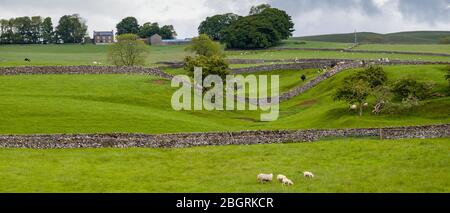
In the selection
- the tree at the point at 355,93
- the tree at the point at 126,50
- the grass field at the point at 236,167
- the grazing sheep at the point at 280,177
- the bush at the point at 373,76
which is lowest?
the grass field at the point at 236,167

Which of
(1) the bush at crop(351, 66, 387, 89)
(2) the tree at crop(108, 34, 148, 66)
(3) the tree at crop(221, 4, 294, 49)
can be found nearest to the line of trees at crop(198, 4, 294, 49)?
(3) the tree at crop(221, 4, 294, 49)

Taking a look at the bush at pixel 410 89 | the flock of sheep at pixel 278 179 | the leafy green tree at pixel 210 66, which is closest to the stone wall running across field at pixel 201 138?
the flock of sheep at pixel 278 179

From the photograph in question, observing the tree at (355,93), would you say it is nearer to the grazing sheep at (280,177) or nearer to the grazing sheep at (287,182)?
the grazing sheep at (280,177)

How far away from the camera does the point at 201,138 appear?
5616 centimetres

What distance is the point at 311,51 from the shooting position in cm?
17788

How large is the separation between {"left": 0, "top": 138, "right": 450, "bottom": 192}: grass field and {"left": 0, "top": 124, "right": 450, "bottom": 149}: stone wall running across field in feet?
4.27

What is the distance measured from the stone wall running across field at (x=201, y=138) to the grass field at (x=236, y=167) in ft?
4.27

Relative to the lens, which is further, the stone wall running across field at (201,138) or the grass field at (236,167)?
the stone wall running across field at (201,138)

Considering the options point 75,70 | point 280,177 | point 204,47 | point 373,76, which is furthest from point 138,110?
point 204,47

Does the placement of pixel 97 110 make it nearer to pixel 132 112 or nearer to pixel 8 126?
pixel 132 112

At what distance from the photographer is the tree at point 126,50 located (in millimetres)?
133250

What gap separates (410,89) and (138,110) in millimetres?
31841

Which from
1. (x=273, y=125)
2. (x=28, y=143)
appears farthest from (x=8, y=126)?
(x=273, y=125)

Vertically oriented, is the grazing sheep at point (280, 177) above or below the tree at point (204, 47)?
below
